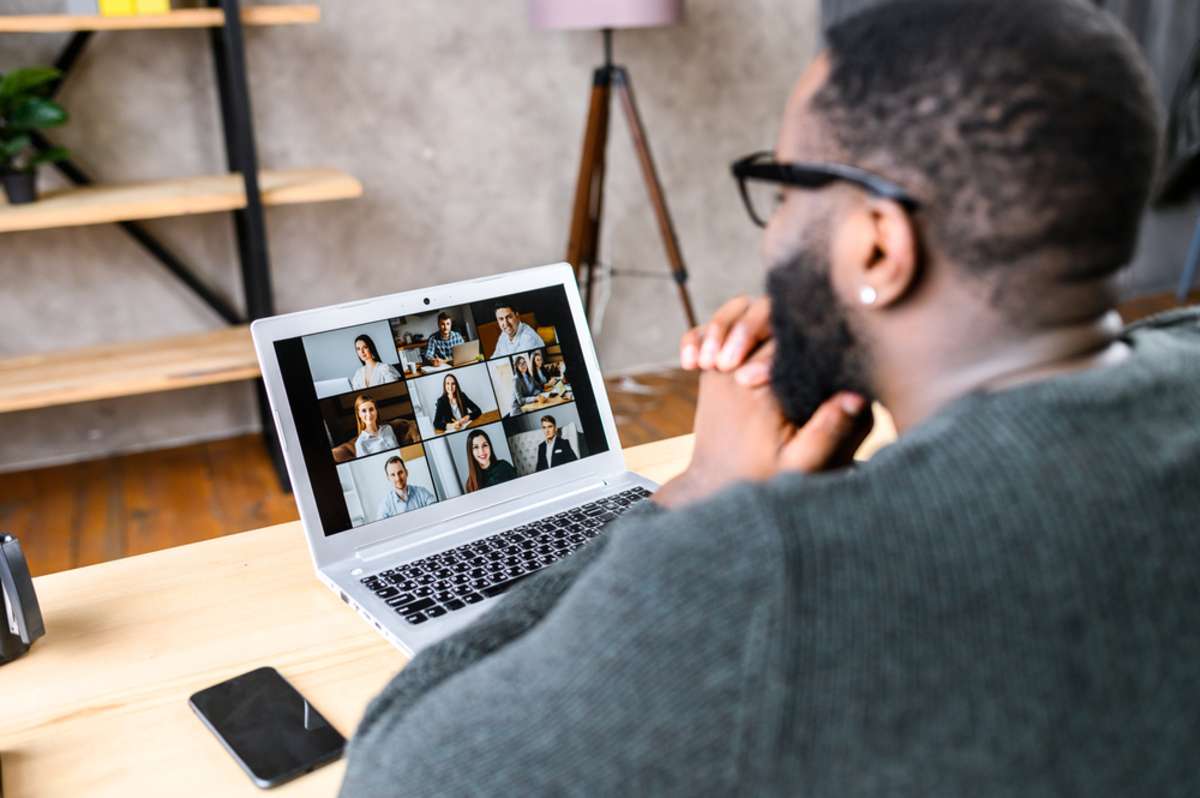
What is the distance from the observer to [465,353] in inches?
46.3

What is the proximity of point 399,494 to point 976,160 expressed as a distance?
2.32 ft

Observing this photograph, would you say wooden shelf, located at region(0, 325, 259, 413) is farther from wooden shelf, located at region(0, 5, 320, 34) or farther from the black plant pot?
wooden shelf, located at region(0, 5, 320, 34)

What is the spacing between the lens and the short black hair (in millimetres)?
600

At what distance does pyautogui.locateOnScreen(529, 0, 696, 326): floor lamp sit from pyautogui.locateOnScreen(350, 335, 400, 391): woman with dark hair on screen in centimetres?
200

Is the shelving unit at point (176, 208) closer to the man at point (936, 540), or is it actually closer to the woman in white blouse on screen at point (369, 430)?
the woman in white blouse on screen at point (369, 430)

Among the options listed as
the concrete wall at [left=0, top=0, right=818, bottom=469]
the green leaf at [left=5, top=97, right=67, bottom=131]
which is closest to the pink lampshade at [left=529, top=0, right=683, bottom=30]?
the concrete wall at [left=0, top=0, right=818, bottom=469]

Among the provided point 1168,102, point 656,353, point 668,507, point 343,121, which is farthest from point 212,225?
point 1168,102

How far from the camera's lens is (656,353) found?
3826mm

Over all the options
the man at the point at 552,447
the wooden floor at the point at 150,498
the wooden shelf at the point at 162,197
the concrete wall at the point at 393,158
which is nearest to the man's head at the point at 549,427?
the man at the point at 552,447

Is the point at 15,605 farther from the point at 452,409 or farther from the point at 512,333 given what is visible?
the point at 512,333

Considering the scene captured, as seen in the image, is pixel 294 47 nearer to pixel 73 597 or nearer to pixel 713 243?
pixel 713 243

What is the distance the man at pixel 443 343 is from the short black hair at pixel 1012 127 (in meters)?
0.61

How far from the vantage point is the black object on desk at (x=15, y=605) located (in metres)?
0.93

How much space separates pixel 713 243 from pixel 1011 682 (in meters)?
3.36
